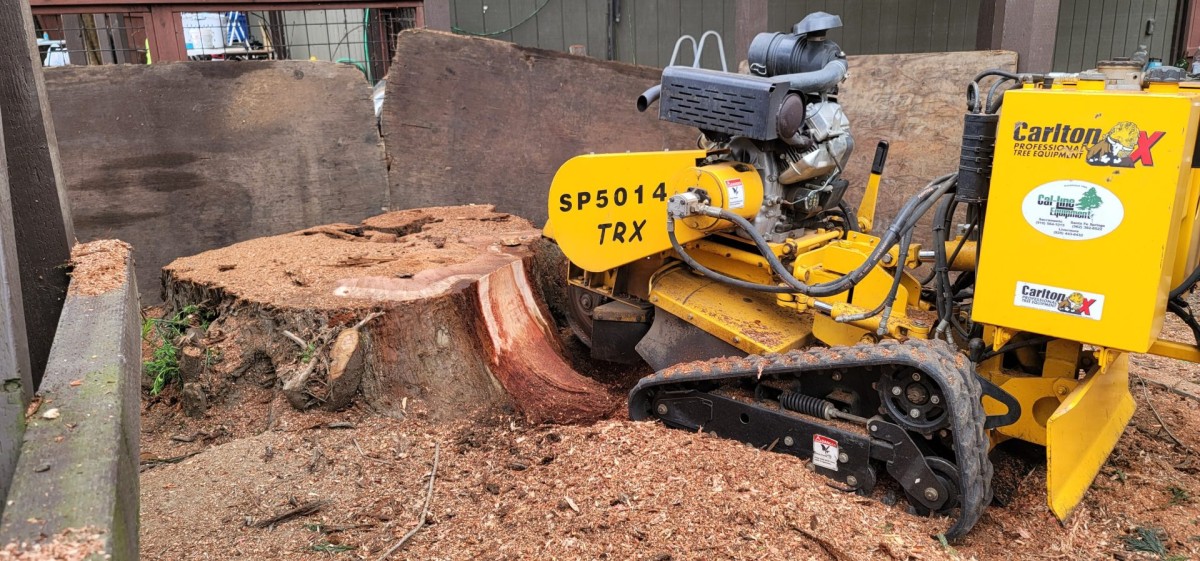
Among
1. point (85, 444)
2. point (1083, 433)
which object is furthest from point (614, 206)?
point (85, 444)

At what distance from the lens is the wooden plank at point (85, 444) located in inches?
46.0

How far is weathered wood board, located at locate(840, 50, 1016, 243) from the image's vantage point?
6000 mm

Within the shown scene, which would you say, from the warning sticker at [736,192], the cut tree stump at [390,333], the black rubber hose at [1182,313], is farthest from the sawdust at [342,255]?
the black rubber hose at [1182,313]

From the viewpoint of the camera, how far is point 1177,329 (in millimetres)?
5652

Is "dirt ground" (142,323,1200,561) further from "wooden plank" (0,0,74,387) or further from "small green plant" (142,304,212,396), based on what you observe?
"wooden plank" (0,0,74,387)

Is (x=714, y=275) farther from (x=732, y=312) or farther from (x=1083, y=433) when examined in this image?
(x=1083, y=433)

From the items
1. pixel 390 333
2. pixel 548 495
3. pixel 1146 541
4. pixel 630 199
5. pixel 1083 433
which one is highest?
pixel 630 199

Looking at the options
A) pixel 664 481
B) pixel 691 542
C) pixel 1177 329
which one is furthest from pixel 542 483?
pixel 1177 329

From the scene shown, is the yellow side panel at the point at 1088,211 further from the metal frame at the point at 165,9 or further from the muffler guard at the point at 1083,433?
→ the metal frame at the point at 165,9

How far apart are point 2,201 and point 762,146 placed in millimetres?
3000

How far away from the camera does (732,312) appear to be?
12.8 ft

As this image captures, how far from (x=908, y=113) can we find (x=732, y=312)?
304cm

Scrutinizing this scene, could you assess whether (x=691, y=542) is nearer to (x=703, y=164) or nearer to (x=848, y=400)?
(x=848, y=400)

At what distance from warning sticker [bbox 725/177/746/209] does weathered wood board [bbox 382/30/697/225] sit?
3023mm
